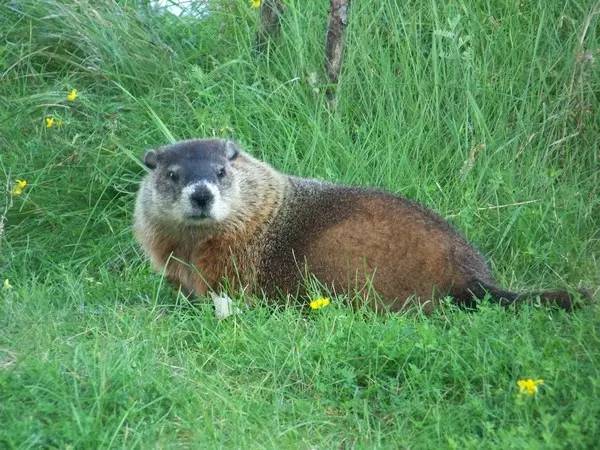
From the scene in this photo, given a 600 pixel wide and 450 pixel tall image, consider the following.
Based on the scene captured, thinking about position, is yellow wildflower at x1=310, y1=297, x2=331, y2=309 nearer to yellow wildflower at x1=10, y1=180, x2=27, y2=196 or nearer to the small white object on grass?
the small white object on grass

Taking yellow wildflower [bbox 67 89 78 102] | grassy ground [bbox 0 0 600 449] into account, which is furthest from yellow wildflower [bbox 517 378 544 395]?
yellow wildflower [bbox 67 89 78 102]

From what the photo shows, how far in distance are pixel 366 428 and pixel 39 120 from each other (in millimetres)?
3701

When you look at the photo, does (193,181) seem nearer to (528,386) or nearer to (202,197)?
(202,197)

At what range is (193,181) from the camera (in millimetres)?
5496

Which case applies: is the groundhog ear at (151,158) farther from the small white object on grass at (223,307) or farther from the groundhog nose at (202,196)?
the small white object on grass at (223,307)

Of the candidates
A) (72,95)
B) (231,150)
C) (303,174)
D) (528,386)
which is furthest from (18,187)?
(528,386)

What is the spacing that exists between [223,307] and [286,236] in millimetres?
558

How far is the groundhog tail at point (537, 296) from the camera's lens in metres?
4.77

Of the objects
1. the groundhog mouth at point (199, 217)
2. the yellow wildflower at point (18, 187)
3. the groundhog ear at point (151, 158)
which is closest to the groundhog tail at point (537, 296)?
the groundhog mouth at point (199, 217)

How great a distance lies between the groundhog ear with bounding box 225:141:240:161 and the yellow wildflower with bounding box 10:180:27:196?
132 centimetres

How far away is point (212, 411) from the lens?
4.08 metres

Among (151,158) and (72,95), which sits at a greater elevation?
(72,95)

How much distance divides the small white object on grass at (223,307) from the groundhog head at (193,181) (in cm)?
40

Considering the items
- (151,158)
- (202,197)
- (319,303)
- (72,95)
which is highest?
(72,95)
